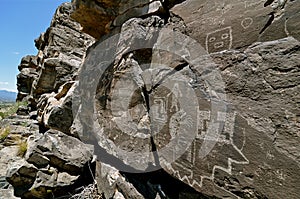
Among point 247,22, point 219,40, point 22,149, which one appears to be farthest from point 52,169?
point 247,22

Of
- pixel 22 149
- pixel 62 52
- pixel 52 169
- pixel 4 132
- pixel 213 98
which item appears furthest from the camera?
pixel 62 52

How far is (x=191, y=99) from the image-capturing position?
202cm

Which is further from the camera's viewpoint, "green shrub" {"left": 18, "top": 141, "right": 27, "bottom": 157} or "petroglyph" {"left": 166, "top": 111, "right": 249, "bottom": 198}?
"green shrub" {"left": 18, "top": 141, "right": 27, "bottom": 157}

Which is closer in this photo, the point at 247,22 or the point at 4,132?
the point at 247,22

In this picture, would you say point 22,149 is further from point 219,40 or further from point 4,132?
point 219,40

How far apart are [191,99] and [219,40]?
0.57 metres

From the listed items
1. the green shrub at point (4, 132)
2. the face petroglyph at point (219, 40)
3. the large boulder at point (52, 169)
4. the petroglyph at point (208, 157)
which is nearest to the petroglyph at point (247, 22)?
the face petroglyph at point (219, 40)

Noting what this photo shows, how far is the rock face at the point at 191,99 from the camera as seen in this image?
1483mm

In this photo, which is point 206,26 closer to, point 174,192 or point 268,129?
point 268,129

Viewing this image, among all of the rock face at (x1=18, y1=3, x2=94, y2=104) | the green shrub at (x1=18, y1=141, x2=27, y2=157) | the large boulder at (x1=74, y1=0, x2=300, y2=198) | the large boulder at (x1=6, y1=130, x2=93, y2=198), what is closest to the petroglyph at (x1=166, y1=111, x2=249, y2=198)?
the large boulder at (x1=74, y1=0, x2=300, y2=198)

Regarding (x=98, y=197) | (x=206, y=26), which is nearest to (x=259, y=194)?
(x=206, y=26)

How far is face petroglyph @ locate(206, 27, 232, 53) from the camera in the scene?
183 cm

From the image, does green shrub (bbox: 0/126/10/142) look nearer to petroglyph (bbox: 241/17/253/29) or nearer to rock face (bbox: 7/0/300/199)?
rock face (bbox: 7/0/300/199)

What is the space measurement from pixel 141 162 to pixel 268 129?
5.05 ft
